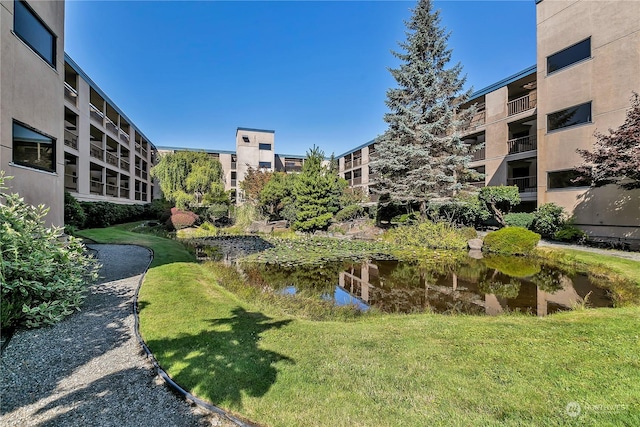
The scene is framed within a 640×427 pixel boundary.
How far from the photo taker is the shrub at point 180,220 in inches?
817

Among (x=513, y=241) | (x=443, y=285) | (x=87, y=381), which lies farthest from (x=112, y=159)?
(x=513, y=241)

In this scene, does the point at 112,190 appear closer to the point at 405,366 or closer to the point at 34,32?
the point at 34,32

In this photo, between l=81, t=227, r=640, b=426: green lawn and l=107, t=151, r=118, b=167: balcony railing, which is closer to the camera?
l=81, t=227, r=640, b=426: green lawn

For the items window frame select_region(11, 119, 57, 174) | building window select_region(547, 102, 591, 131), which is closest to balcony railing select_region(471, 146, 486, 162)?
building window select_region(547, 102, 591, 131)

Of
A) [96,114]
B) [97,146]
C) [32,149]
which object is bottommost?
[32,149]

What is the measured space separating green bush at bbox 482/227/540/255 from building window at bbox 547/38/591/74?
992 centimetres

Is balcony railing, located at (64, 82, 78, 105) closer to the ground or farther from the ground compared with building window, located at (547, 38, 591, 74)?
closer to the ground

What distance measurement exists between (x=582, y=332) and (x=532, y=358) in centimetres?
152

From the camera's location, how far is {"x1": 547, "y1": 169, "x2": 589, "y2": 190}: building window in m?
14.9

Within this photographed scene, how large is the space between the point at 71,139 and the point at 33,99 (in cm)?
1527

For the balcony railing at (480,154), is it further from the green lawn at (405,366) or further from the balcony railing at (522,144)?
the green lawn at (405,366)
